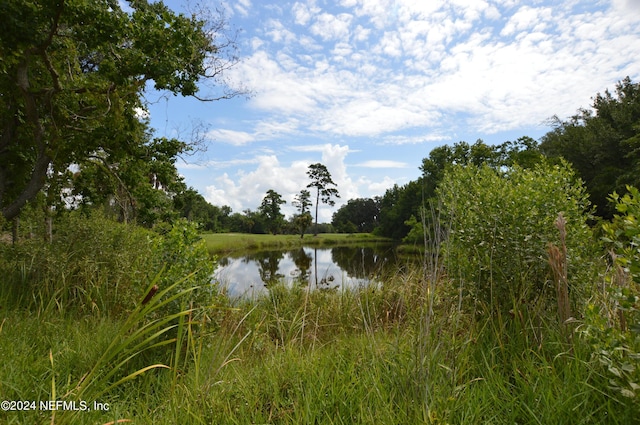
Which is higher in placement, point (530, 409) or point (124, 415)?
point (530, 409)

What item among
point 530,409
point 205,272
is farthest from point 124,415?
point 530,409

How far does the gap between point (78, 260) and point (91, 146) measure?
90.0 inches

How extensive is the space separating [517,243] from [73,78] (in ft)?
26.3

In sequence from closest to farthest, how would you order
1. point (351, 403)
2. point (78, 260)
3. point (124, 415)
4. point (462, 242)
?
point (351, 403), point (124, 415), point (462, 242), point (78, 260)

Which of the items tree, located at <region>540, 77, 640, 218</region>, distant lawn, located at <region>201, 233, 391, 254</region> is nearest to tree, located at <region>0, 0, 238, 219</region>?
distant lawn, located at <region>201, 233, 391, 254</region>

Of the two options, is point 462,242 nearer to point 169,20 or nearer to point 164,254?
point 164,254

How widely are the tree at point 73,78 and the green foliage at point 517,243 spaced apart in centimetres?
510

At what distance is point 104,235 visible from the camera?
5.45 meters

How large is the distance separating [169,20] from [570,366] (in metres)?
6.31

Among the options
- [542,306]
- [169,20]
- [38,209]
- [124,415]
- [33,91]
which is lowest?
[124,415]

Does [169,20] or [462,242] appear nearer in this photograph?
[462,242]

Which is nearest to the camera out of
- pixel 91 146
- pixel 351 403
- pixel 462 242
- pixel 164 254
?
pixel 351 403

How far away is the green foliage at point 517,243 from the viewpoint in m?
2.66

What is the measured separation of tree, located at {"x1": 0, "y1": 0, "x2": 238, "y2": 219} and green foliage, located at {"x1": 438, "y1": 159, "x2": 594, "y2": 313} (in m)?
5.10
